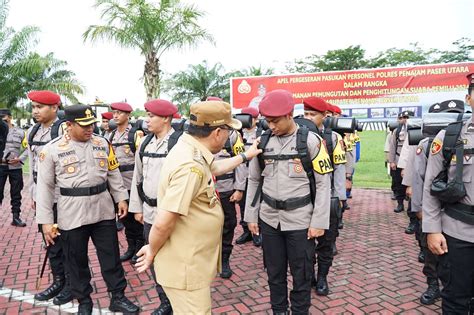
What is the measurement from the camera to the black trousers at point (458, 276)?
94.8 inches

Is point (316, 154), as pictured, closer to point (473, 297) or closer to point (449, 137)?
point (449, 137)

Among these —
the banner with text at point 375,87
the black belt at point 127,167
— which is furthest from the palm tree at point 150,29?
the black belt at point 127,167

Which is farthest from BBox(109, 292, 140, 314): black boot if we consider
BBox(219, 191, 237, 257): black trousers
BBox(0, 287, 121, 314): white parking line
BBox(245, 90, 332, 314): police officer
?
BBox(245, 90, 332, 314): police officer

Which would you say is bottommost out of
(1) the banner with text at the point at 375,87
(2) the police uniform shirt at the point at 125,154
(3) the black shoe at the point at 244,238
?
(3) the black shoe at the point at 244,238

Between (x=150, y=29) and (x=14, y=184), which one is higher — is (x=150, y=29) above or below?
above

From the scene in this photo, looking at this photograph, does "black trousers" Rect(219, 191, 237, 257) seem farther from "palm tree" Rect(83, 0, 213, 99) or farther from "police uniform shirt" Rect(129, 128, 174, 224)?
"palm tree" Rect(83, 0, 213, 99)

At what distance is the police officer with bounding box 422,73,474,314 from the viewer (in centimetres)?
236

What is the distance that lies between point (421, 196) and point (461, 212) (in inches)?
37.0

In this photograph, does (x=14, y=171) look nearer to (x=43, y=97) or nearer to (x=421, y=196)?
(x=43, y=97)

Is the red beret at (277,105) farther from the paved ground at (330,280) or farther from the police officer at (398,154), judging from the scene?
the police officer at (398,154)

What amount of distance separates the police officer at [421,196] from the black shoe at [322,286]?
3.00 feet

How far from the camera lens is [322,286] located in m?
3.77

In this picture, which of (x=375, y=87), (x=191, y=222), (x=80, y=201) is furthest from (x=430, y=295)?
(x=375, y=87)

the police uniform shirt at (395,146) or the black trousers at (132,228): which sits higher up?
the police uniform shirt at (395,146)
